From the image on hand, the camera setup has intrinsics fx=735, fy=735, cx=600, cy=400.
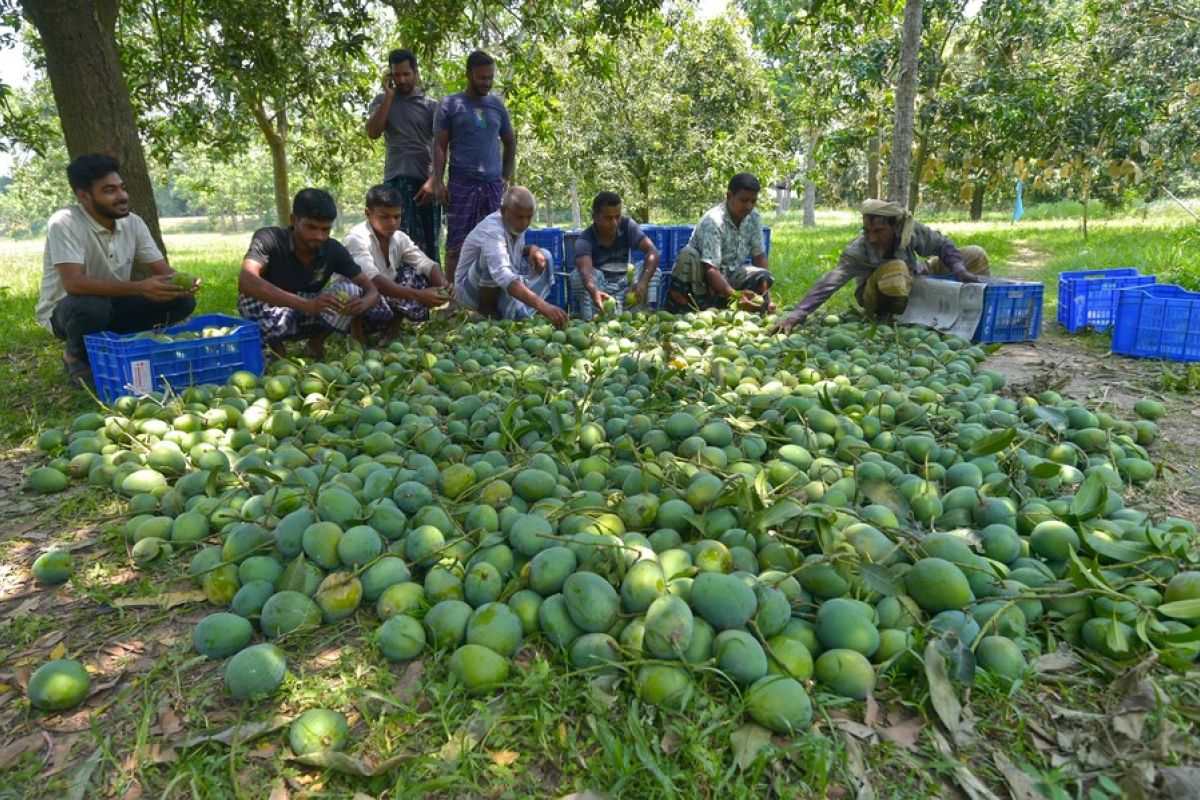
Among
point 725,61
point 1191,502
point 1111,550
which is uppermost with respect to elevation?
point 725,61

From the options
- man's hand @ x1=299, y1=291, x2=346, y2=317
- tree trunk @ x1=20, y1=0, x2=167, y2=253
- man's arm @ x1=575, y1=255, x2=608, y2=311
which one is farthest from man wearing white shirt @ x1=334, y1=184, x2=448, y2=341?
tree trunk @ x1=20, y1=0, x2=167, y2=253

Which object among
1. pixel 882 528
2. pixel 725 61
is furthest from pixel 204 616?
pixel 725 61

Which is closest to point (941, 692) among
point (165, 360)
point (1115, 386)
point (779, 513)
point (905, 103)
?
point (779, 513)

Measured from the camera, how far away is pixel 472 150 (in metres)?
5.59

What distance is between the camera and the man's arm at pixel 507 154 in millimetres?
5832

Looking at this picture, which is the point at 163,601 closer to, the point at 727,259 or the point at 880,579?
the point at 880,579

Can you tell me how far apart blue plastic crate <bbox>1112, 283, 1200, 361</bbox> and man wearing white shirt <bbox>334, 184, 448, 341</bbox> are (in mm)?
4199

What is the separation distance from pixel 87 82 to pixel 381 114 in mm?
1902

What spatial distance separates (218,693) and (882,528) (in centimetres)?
167

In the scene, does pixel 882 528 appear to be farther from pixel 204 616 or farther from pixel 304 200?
pixel 304 200

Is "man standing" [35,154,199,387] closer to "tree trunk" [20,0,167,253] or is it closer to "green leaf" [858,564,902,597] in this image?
"tree trunk" [20,0,167,253]

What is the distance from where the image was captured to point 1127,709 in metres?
1.52

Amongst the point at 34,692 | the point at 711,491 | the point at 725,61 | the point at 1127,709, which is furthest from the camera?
the point at 725,61

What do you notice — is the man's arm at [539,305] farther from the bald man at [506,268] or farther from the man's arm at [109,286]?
the man's arm at [109,286]
